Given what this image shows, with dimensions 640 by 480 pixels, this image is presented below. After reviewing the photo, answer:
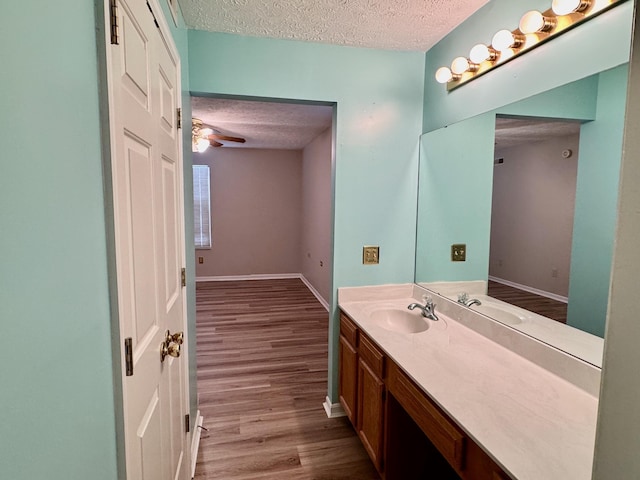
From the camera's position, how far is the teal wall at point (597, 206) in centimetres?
118

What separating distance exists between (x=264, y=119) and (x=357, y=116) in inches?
80.5

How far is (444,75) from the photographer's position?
1.96 metres

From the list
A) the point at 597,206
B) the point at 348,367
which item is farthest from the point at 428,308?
the point at 597,206

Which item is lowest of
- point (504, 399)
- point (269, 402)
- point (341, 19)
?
point (269, 402)

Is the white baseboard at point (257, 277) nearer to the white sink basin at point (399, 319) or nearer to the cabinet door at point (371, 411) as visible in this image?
the white sink basin at point (399, 319)

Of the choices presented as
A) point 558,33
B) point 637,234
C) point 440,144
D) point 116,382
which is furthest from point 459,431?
point 440,144

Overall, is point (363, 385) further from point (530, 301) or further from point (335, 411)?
point (530, 301)

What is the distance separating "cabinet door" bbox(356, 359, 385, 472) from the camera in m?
1.72

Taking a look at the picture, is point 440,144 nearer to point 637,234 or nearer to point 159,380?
point 637,234

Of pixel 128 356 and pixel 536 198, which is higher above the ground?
pixel 536 198

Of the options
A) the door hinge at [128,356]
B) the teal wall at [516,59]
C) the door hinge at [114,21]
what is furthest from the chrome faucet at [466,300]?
the door hinge at [114,21]

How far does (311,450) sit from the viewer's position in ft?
6.77

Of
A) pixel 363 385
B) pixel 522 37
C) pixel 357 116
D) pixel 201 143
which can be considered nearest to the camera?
pixel 522 37

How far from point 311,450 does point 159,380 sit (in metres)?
1.30
